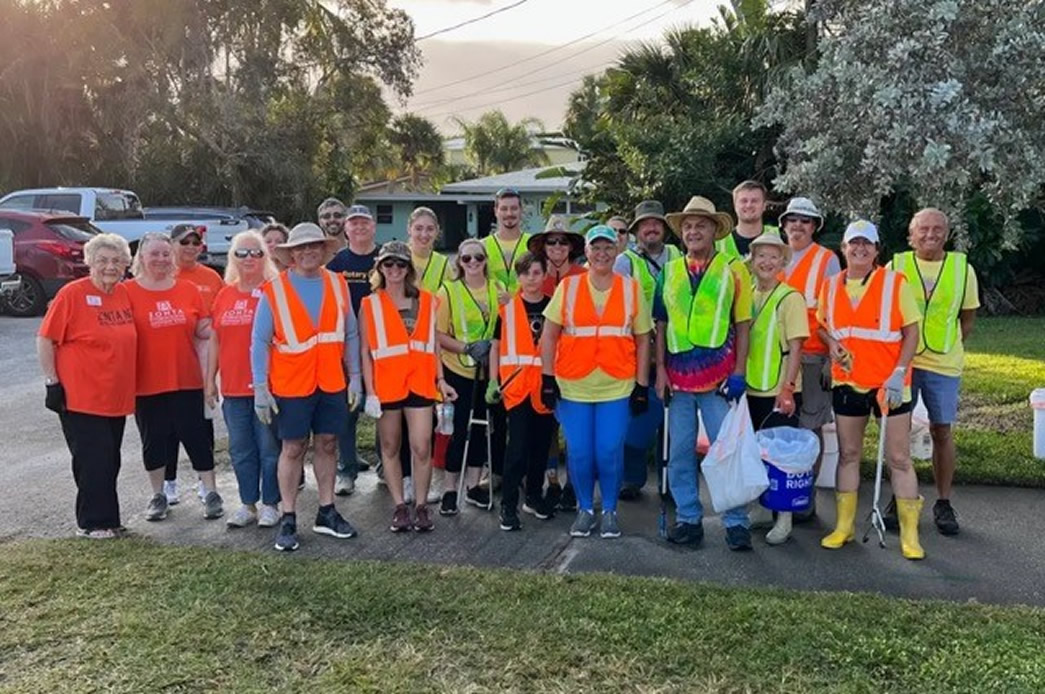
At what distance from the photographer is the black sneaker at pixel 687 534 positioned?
18.2ft

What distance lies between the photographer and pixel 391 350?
18.8 feet

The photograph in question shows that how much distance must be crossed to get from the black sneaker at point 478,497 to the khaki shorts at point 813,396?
2.12 meters

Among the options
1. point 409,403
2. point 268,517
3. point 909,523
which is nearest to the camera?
point 909,523

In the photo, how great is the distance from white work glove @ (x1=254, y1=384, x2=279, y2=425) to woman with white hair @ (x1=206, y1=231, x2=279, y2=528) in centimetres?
36

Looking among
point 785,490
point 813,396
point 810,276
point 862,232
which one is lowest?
point 785,490

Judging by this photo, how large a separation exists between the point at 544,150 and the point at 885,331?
4984cm

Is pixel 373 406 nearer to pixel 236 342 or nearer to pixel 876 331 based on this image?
pixel 236 342

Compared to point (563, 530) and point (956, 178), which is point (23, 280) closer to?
point (563, 530)

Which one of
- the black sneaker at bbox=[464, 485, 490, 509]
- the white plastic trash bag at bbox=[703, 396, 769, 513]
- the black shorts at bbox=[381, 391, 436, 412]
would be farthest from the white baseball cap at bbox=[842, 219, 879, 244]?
the black sneaker at bbox=[464, 485, 490, 509]

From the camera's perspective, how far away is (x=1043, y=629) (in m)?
4.21

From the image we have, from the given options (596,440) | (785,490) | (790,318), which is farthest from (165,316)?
(785,490)

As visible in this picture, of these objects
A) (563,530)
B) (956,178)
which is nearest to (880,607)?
(563,530)

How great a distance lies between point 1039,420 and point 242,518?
18.2 feet

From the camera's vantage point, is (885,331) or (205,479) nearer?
(885,331)
